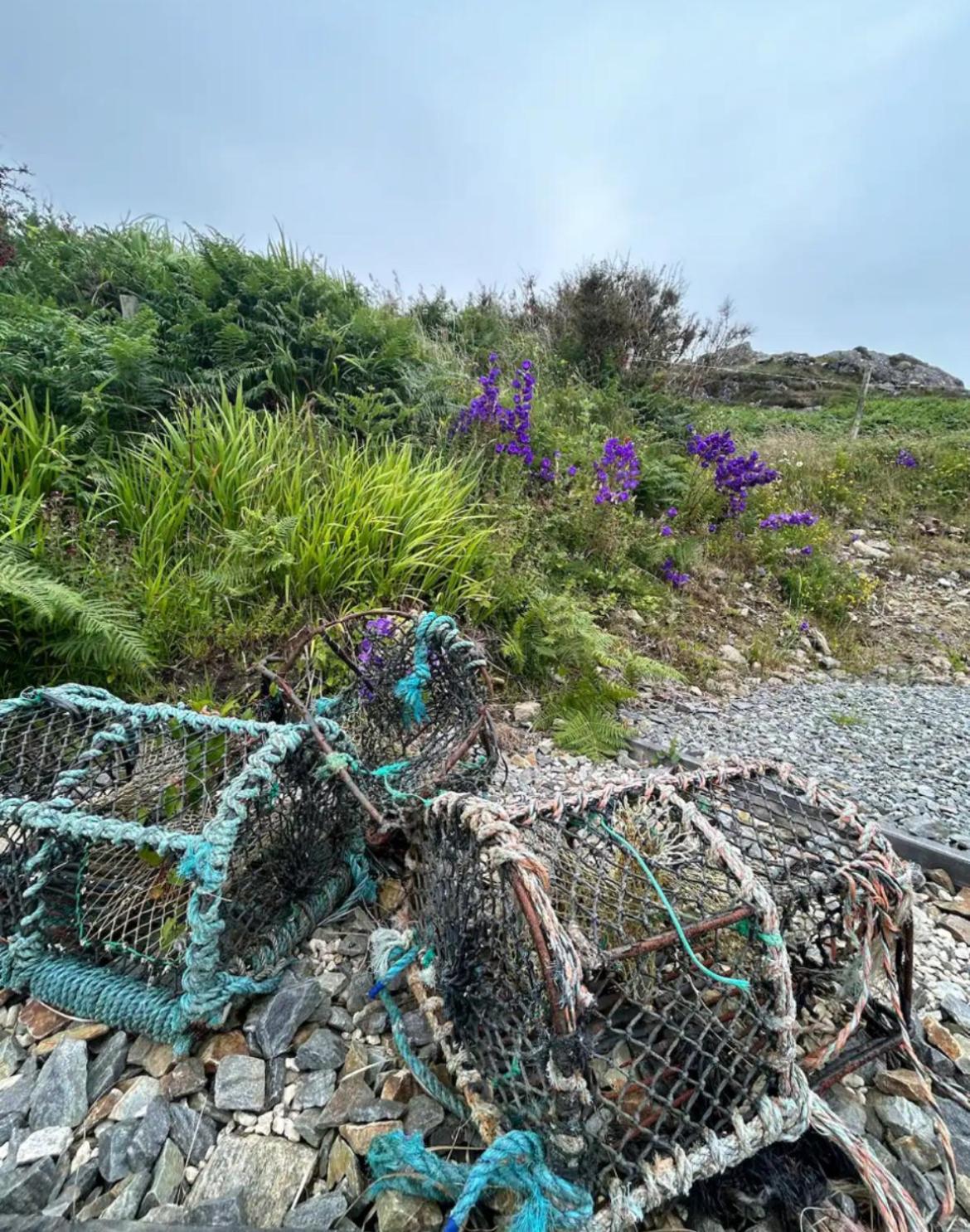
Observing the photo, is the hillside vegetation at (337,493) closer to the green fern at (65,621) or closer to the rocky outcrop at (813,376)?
the green fern at (65,621)

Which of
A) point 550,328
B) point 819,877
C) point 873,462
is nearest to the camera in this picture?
point 819,877

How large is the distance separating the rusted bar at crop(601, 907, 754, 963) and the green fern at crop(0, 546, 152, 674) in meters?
1.77

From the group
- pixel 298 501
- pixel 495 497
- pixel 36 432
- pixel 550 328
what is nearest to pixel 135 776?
pixel 298 501

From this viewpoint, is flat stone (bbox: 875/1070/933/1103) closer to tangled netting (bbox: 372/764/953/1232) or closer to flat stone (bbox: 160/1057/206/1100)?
tangled netting (bbox: 372/764/953/1232)

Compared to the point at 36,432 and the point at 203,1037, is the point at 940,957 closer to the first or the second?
the point at 203,1037

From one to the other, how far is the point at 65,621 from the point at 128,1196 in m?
1.67

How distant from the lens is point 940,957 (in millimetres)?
A: 1604

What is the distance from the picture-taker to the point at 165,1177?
998 mm

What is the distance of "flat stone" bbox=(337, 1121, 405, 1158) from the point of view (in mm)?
1063

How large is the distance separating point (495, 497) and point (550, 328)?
4532mm

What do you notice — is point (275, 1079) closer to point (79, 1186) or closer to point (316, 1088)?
point (316, 1088)

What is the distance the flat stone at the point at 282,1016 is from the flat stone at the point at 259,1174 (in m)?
0.17

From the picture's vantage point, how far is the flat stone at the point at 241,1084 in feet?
3.69

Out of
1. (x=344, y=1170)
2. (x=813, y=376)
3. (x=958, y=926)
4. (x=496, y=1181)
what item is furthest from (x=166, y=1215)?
(x=813, y=376)
